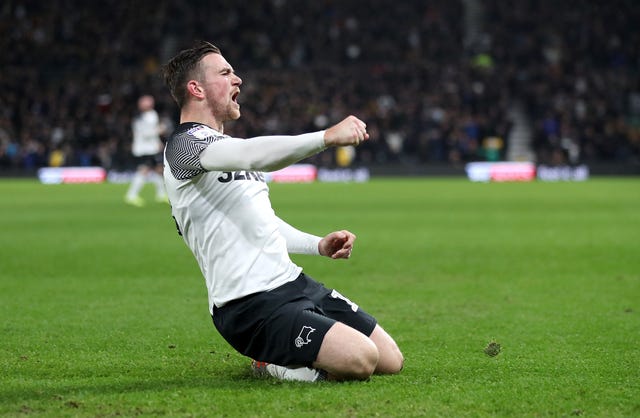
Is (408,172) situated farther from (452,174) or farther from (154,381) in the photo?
(154,381)

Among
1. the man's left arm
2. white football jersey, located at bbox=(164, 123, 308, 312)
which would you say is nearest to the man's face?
white football jersey, located at bbox=(164, 123, 308, 312)

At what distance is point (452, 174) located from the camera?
33719 mm

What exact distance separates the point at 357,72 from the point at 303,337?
1266 inches

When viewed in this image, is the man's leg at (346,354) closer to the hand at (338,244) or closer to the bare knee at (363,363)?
the bare knee at (363,363)

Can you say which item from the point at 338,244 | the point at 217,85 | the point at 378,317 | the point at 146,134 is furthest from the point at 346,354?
the point at 146,134

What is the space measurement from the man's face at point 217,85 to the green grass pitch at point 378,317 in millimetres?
1523

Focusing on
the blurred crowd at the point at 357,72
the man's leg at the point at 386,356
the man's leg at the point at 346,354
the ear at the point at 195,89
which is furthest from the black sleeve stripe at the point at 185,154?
the blurred crowd at the point at 357,72

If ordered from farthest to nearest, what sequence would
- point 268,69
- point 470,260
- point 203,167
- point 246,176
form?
1. point 268,69
2. point 470,260
3. point 246,176
4. point 203,167

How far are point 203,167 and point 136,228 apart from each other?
11.4 metres

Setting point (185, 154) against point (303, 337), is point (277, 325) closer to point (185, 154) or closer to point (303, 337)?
point (303, 337)

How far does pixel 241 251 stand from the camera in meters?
5.35

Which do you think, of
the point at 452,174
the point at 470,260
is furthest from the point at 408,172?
the point at 470,260

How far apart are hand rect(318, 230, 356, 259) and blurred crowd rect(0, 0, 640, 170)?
28135 mm

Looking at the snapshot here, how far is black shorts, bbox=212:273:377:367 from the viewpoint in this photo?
5.25 meters
